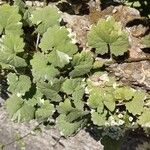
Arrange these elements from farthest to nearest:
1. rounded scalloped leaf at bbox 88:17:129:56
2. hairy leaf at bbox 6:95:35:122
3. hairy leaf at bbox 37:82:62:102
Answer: hairy leaf at bbox 6:95:35:122, hairy leaf at bbox 37:82:62:102, rounded scalloped leaf at bbox 88:17:129:56

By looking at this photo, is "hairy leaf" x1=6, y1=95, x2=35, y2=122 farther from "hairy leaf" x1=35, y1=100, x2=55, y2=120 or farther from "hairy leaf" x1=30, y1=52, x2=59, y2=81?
"hairy leaf" x1=30, y1=52, x2=59, y2=81

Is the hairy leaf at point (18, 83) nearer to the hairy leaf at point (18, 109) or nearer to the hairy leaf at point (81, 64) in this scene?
the hairy leaf at point (18, 109)

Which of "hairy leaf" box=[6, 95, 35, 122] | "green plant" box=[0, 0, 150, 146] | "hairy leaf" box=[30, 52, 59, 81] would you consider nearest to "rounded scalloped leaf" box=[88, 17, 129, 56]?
"green plant" box=[0, 0, 150, 146]

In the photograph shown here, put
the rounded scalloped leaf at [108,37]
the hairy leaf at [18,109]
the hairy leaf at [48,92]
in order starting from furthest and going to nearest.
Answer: the hairy leaf at [18,109] → the hairy leaf at [48,92] → the rounded scalloped leaf at [108,37]

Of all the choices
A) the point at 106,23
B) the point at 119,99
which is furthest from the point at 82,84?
the point at 106,23

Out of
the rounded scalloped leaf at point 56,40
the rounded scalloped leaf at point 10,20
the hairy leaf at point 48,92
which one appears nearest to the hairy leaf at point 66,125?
the hairy leaf at point 48,92

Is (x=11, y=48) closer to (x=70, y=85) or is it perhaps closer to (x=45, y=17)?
(x=45, y=17)

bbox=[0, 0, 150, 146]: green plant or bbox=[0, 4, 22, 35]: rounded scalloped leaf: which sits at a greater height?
bbox=[0, 4, 22, 35]: rounded scalloped leaf

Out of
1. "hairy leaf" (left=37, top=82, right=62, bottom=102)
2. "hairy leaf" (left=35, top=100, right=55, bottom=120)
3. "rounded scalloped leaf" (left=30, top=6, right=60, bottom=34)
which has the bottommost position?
"hairy leaf" (left=35, top=100, right=55, bottom=120)

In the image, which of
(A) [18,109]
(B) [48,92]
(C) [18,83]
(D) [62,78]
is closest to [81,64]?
(D) [62,78]
